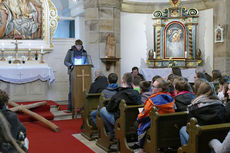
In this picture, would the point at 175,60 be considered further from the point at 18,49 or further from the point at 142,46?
the point at 18,49

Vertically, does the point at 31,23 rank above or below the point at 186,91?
above

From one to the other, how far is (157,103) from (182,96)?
1.90 ft

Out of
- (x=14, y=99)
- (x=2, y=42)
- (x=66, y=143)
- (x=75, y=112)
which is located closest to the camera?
(x=66, y=143)

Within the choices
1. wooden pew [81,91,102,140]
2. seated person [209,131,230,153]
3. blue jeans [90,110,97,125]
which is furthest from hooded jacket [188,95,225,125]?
wooden pew [81,91,102,140]

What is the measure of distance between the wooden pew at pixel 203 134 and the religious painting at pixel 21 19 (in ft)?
23.3

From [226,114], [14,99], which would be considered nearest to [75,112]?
[14,99]

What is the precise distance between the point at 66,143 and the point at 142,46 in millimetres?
7258

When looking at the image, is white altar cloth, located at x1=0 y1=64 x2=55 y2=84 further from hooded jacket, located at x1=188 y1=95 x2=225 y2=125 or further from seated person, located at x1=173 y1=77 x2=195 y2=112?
hooded jacket, located at x1=188 y1=95 x2=225 y2=125

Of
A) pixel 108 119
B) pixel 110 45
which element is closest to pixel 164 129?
pixel 108 119

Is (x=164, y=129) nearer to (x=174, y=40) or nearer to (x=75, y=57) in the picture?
(x=75, y=57)

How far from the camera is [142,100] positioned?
4625 millimetres

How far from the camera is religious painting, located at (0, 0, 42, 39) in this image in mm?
9055

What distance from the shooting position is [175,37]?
1147 cm

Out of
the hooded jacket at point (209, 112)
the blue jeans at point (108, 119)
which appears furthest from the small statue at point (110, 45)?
the hooded jacket at point (209, 112)
